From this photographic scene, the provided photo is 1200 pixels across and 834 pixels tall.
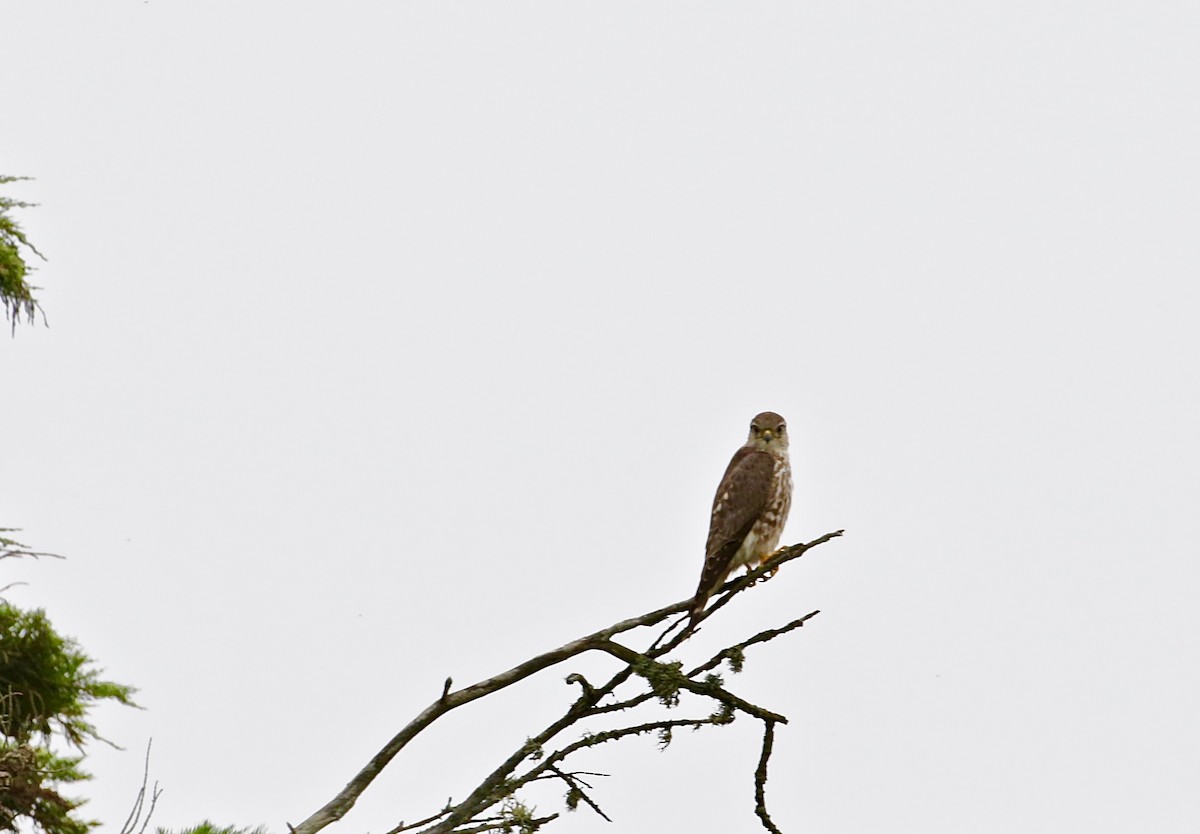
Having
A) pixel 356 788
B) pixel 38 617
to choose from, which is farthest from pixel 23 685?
pixel 356 788

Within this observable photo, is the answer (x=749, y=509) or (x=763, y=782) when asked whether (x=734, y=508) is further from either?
(x=763, y=782)

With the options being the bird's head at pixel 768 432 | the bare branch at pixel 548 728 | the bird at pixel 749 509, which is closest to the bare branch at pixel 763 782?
the bare branch at pixel 548 728

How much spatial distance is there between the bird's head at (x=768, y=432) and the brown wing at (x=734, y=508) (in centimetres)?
18

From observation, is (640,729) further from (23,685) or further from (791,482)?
(791,482)

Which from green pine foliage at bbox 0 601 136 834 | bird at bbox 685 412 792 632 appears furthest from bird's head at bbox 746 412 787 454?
green pine foliage at bbox 0 601 136 834

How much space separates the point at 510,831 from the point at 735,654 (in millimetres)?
805

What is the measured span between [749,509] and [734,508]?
0.08 metres

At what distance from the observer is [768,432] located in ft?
27.9

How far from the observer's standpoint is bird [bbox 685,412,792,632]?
6764mm

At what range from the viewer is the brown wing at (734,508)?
6625mm

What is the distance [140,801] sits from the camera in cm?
406

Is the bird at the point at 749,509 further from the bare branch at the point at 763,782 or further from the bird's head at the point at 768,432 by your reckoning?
the bare branch at the point at 763,782

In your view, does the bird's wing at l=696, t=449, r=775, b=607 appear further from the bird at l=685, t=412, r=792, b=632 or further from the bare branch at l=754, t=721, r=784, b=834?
the bare branch at l=754, t=721, r=784, b=834

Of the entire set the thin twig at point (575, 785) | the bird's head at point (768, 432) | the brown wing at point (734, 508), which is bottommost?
the thin twig at point (575, 785)
